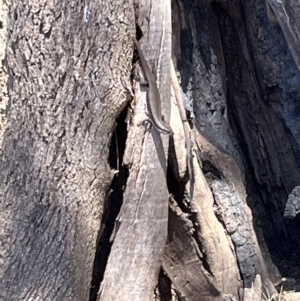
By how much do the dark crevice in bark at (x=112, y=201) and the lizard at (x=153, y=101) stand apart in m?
0.11

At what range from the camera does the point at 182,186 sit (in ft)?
7.25

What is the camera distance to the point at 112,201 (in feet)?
7.11

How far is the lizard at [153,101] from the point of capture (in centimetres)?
203

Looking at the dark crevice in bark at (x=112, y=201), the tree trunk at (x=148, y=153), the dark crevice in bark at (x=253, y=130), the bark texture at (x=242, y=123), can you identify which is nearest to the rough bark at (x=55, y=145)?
the tree trunk at (x=148, y=153)

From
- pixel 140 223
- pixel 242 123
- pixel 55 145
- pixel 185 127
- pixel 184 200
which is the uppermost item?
pixel 242 123

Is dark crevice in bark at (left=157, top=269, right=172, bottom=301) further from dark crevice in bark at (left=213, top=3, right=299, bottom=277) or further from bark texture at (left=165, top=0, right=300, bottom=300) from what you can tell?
dark crevice in bark at (left=213, top=3, right=299, bottom=277)

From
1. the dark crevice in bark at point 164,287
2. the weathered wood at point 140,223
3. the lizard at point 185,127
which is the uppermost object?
the lizard at point 185,127

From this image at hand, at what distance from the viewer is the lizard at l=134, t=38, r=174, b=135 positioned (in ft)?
6.64

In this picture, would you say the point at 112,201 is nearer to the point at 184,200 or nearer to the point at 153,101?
the point at 184,200

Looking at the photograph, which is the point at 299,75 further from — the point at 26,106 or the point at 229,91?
the point at 26,106

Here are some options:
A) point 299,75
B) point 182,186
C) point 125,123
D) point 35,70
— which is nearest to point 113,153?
point 125,123

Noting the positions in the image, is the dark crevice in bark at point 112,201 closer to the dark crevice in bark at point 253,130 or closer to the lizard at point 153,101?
the lizard at point 153,101

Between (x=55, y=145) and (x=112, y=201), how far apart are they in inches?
14.7

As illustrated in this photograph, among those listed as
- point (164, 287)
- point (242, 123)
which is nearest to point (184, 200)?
point (164, 287)
